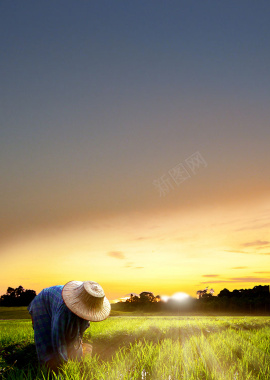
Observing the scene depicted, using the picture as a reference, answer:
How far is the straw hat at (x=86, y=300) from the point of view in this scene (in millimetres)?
4668

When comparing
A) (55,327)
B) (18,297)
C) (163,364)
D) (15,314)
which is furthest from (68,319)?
(18,297)

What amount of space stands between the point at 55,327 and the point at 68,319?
19 centimetres

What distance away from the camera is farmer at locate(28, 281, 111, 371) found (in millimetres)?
4738

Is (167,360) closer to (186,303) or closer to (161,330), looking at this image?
(161,330)

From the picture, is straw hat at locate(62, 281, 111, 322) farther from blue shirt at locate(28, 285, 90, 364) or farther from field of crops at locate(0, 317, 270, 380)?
field of crops at locate(0, 317, 270, 380)

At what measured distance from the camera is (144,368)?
5.05 meters

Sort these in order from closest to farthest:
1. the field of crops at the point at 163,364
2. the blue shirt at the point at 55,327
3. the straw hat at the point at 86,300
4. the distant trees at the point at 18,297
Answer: the field of crops at the point at 163,364, the straw hat at the point at 86,300, the blue shirt at the point at 55,327, the distant trees at the point at 18,297

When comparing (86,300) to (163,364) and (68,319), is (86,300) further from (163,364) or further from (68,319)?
(163,364)

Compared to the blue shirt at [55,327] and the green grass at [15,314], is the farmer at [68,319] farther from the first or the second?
the green grass at [15,314]

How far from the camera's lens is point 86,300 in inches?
187

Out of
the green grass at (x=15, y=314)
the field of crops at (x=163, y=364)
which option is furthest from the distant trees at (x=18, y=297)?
the field of crops at (x=163, y=364)

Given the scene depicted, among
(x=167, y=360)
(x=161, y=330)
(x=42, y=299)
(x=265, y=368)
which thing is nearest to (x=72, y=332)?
(x=42, y=299)

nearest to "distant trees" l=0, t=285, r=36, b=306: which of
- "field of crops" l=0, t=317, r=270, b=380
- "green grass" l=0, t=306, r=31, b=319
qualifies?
"green grass" l=0, t=306, r=31, b=319

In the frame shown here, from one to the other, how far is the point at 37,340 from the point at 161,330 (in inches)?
272
